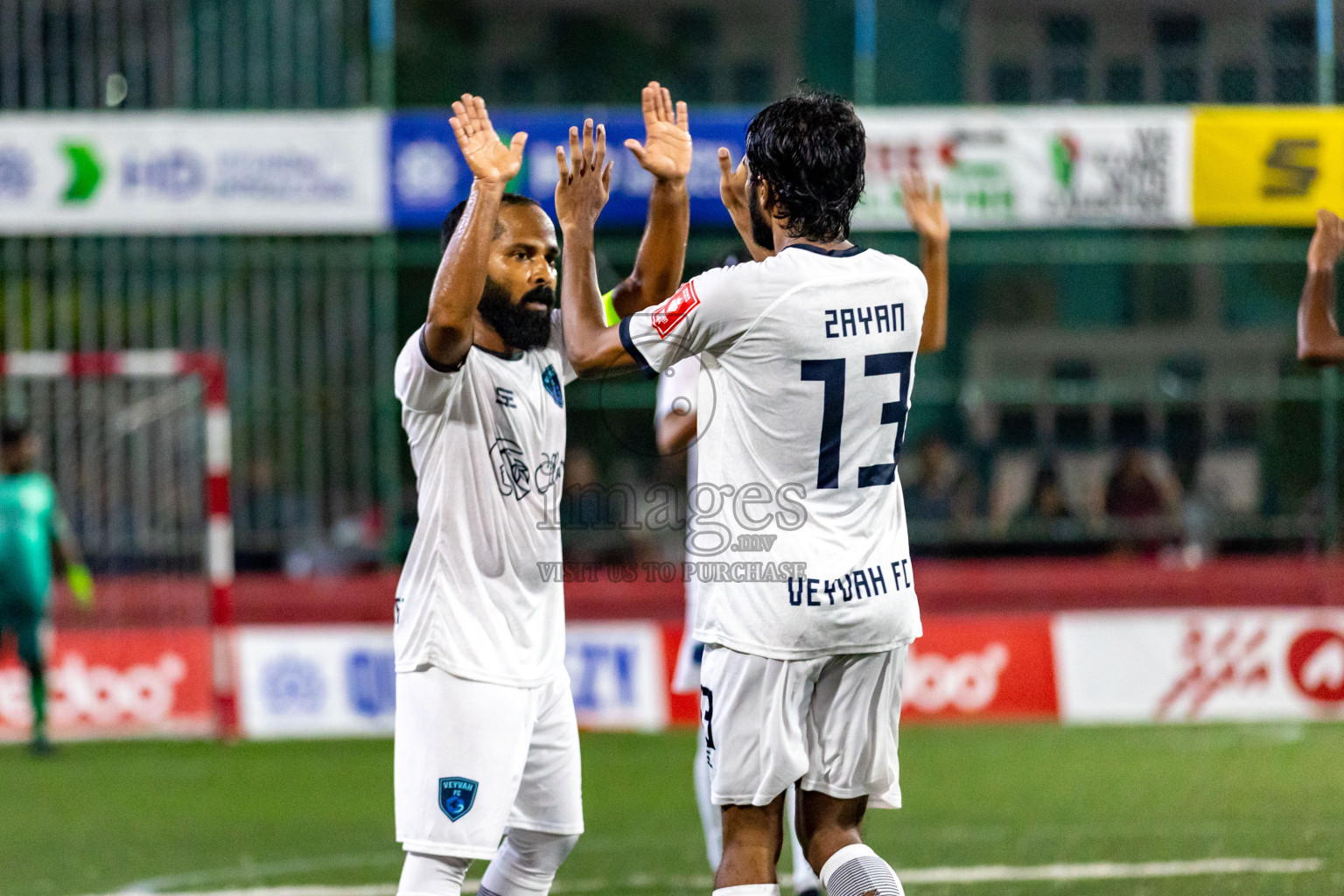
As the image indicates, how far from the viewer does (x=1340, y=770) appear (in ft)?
31.9

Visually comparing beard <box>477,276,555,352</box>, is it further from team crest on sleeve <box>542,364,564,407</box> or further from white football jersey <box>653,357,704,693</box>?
white football jersey <box>653,357,704,693</box>

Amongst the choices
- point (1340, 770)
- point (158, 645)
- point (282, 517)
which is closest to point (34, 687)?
point (158, 645)

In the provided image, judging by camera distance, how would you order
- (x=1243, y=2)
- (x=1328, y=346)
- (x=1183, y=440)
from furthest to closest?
(x=1243, y=2) → (x=1183, y=440) → (x=1328, y=346)

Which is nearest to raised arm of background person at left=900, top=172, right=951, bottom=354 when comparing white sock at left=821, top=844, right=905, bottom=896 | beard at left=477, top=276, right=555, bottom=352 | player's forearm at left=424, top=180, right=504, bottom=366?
beard at left=477, top=276, right=555, bottom=352

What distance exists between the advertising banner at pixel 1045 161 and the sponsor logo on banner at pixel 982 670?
371 centimetres

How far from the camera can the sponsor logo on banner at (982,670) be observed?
1220cm

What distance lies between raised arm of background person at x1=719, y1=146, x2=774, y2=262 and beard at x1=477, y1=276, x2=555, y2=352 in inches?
22.2

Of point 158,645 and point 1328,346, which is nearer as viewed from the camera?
point 1328,346

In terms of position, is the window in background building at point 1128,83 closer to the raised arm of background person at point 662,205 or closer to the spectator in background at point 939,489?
the spectator in background at point 939,489

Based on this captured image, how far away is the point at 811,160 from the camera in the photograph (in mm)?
4008

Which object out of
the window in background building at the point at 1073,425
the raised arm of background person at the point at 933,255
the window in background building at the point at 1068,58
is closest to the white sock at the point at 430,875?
the raised arm of background person at the point at 933,255

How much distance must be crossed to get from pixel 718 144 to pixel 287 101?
376 centimetres

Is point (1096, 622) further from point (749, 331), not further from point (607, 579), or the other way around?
point (749, 331)

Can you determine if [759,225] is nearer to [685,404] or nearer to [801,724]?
[801,724]
